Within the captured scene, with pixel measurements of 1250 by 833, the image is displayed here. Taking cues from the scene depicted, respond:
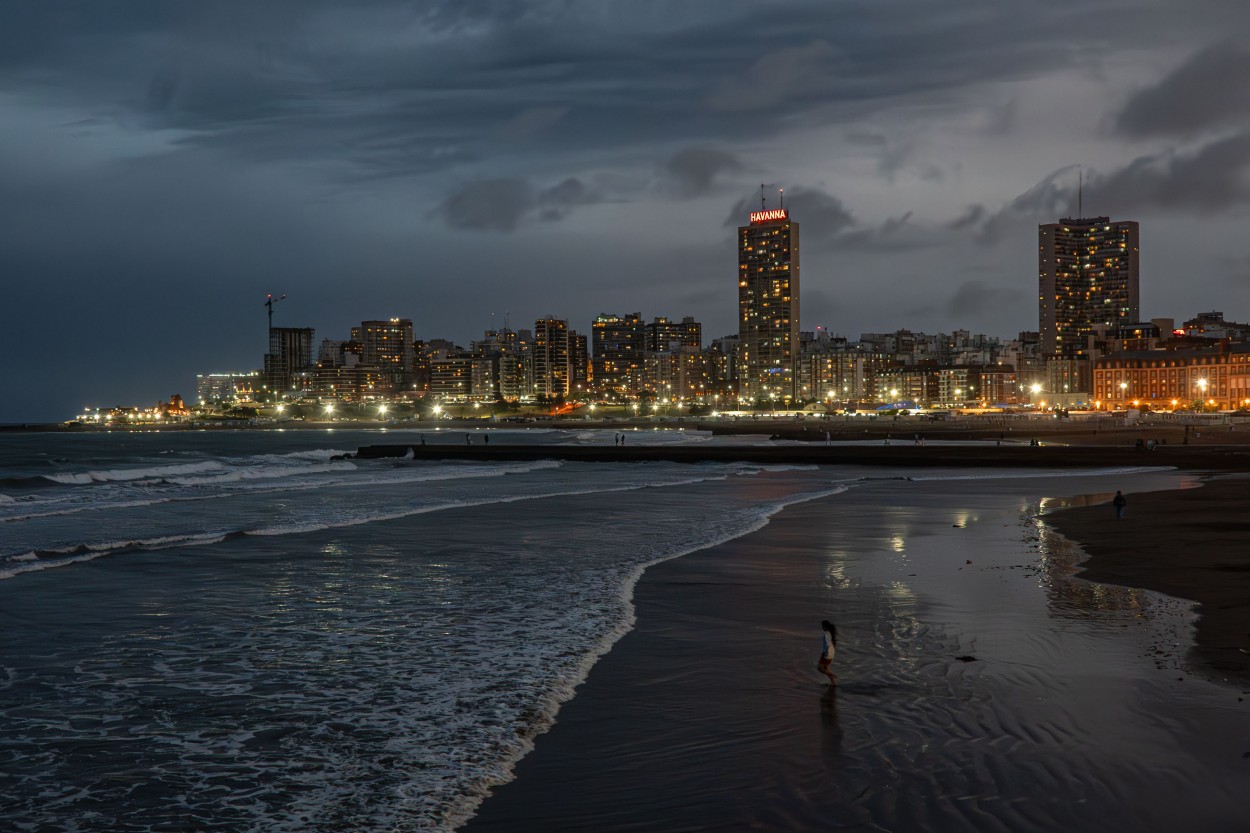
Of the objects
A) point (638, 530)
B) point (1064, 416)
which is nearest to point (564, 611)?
point (638, 530)

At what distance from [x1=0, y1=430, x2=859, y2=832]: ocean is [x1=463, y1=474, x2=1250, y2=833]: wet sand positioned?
74 cm

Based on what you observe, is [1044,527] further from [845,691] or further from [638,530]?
[845,691]

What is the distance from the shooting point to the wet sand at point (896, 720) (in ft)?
20.7

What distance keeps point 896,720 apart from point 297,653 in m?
6.43

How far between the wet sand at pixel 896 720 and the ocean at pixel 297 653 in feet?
2.43

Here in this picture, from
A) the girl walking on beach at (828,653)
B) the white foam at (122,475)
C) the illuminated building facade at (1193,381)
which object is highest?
the illuminated building facade at (1193,381)

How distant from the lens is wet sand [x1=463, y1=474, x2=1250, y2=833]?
6297 mm

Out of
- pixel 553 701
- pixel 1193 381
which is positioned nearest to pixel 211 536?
pixel 553 701

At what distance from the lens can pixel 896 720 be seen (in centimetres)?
801

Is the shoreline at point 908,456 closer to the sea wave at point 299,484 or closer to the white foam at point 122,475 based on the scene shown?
the sea wave at point 299,484

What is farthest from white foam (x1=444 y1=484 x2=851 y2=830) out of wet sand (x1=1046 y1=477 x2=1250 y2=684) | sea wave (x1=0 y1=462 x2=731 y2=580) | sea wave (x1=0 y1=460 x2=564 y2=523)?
sea wave (x1=0 y1=460 x2=564 y2=523)

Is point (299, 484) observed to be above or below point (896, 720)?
below

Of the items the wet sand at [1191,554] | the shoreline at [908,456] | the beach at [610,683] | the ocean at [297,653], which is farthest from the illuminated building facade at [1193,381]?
the beach at [610,683]

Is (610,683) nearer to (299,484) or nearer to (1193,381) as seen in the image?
(299,484)
